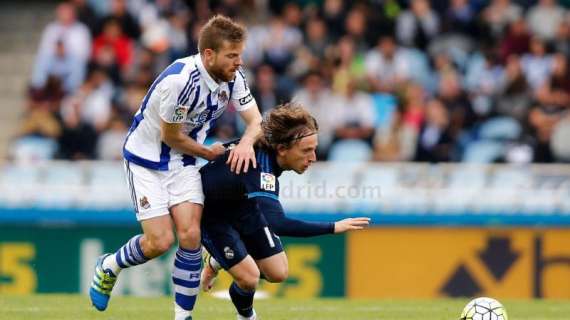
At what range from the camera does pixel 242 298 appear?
9445 mm

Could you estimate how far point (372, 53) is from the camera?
57.2 ft

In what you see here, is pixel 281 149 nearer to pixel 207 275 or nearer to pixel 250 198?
pixel 250 198

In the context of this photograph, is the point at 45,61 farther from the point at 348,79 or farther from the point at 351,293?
the point at 351,293

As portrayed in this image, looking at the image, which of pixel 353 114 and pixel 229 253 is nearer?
pixel 229 253

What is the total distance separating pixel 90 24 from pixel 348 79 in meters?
3.15

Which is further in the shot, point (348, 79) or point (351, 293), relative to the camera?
point (348, 79)

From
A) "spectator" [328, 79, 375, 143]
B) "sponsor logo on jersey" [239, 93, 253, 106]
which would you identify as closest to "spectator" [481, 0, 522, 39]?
"spectator" [328, 79, 375, 143]

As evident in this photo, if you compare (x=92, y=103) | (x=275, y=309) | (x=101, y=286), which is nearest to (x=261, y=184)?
(x=101, y=286)

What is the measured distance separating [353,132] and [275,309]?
5.04 meters

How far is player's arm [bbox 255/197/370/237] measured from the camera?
29.0ft

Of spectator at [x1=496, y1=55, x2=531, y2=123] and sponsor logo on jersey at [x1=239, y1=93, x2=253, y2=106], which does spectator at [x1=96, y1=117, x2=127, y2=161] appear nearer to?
spectator at [x1=496, y1=55, x2=531, y2=123]

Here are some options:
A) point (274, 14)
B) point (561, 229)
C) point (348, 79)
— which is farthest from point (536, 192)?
point (274, 14)

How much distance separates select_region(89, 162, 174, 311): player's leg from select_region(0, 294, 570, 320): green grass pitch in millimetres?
688

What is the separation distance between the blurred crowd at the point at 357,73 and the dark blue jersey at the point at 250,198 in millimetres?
6347
